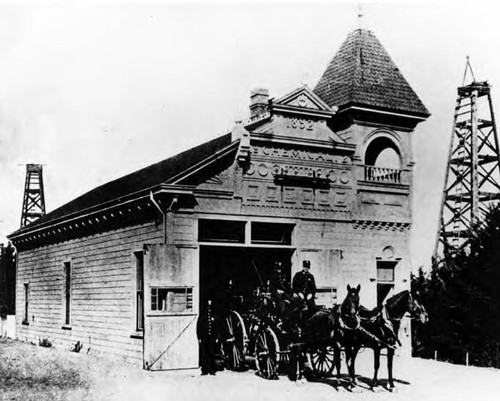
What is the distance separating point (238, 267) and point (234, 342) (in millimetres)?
4743

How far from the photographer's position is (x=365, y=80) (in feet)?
75.8

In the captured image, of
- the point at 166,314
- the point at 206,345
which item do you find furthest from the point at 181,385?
the point at 166,314

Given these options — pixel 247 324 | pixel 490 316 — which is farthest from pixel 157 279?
pixel 490 316

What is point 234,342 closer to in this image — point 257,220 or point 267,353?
point 267,353

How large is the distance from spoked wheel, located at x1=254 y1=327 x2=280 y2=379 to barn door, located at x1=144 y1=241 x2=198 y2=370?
6.17 ft

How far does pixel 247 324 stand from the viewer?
17656 mm

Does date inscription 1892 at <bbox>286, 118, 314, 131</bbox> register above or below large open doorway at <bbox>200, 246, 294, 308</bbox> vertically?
above

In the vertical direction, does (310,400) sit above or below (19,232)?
below

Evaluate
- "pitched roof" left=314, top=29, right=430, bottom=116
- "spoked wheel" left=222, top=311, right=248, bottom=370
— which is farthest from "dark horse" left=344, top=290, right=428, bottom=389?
"pitched roof" left=314, top=29, right=430, bottom=116

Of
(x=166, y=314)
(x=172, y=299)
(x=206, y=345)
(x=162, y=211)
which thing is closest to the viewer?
(x=206, y=345)

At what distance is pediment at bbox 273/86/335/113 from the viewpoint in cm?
2005

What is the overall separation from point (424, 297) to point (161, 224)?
11.1 metres

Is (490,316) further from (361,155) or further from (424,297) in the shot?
(361,155)

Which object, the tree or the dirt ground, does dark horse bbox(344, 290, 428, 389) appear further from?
the tree
